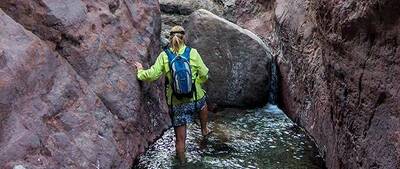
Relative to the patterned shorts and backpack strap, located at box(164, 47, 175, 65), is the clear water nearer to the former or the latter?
the patterned shorts

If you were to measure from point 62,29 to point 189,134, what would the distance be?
3.49 meters

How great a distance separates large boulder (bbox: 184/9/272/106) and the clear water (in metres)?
0.95

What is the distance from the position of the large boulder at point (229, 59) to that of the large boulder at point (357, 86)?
84.6 inches

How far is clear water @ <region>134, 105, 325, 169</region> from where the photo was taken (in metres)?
Answer: 8.20

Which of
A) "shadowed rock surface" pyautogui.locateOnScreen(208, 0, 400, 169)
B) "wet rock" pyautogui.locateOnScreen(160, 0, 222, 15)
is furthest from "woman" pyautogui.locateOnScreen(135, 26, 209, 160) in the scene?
"wet rock" pyautogui.locateOnScreen(160, 0, 222, 15)

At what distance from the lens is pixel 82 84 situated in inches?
274

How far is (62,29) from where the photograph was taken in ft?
22.4

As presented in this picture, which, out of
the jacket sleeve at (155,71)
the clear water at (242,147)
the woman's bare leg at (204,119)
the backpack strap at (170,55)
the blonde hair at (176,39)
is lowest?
the clear water at (242,147)

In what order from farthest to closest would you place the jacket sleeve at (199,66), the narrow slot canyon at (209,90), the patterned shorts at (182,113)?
1. the patterned shorts at (182,113)
2. the jacket sleeve at (199,66)
3. the narrow slot canyon at (209,90)

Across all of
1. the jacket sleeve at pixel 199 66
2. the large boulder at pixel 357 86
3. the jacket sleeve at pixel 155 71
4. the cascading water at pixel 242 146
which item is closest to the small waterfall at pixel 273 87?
the cascading water at pixel 242 146

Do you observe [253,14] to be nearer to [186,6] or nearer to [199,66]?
[186,6]

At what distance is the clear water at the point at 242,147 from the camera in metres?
8.20

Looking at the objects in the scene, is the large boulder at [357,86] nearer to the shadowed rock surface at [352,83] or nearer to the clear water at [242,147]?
the shadowed rock surface at [352,83]

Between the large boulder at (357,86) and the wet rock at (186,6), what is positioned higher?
the wet rock at (186,6)
